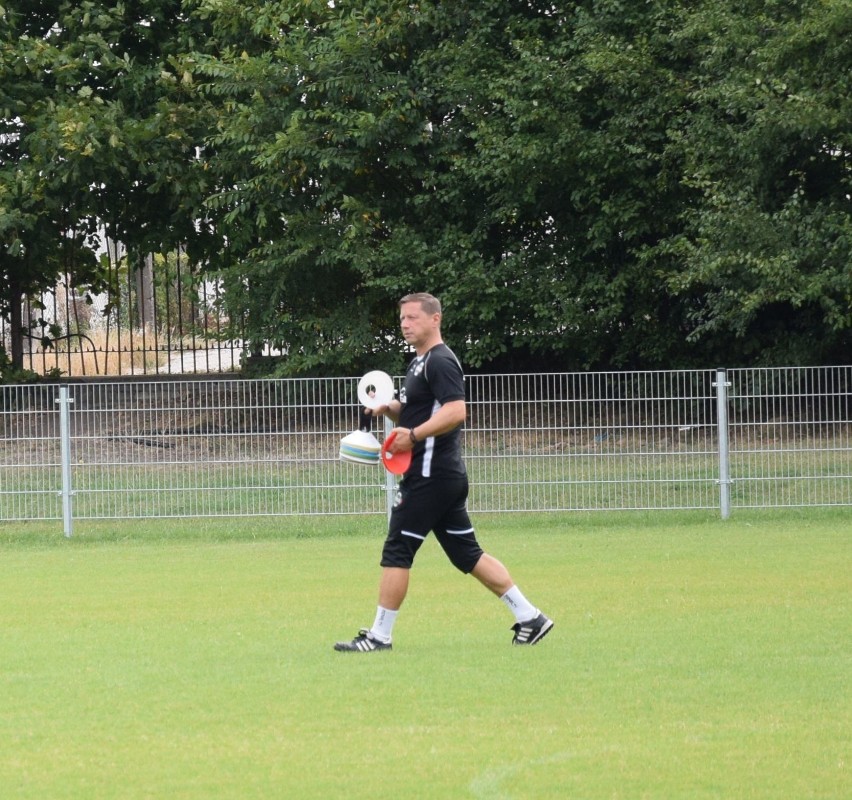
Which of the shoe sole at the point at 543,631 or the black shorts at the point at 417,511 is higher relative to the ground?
the black shorts at the point at 417,511

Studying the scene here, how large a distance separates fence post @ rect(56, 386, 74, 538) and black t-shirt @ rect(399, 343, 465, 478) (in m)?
8.29

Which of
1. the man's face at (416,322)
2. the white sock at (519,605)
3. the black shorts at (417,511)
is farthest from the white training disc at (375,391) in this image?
the white sock at (519,605)

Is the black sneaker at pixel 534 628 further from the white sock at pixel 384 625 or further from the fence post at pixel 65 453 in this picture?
the fence post at pixel 65 453

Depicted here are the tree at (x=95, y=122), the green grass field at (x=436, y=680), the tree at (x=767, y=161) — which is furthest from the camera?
the tree at (x=95, y=122)

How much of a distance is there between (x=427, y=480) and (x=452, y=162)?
1491cm

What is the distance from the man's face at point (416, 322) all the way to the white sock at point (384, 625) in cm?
149

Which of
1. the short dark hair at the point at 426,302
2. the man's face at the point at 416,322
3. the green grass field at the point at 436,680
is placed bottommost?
the green grass field at the point at 436,680

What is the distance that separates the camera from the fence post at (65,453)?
642 inches

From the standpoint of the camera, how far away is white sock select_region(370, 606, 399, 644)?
8761 mm

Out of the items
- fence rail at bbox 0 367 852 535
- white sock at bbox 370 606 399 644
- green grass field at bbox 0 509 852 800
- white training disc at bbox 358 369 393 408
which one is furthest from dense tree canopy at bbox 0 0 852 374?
white sock at bbox 370 606 399 644

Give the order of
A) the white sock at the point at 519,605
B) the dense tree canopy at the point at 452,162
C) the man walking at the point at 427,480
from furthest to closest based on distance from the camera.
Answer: the dense tree canopy at the point at 452,162 → the white sock at the point at 519,605 → the man walking at the point at 427,480

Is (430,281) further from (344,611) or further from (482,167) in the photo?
(344,611)

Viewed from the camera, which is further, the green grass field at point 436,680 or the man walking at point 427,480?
the man walking at point 427,480

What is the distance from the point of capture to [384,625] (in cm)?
879
